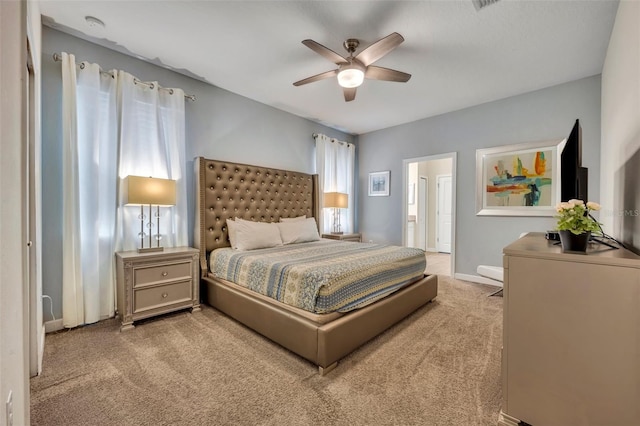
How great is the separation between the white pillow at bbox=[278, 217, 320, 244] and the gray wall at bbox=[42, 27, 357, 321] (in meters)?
1.08

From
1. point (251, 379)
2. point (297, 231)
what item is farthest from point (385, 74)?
point (251, 379)

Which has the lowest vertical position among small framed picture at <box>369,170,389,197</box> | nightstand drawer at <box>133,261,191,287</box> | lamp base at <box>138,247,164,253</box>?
nightstand drawer at <box>133,261,191,287</box>

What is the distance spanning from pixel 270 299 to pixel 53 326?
200 cm

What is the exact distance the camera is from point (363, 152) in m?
5.66

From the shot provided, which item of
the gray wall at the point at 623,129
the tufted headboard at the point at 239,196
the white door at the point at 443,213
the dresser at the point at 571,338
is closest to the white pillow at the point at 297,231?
the tufted headboard at the point at 239,196

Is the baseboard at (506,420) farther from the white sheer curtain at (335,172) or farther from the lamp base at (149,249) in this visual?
the white sheer curtain at (335,172)

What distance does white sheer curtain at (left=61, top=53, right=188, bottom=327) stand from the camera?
243 centimetres

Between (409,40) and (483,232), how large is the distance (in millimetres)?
2952

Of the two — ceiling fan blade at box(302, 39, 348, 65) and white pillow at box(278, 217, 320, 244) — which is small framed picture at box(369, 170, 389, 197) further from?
ceiling fan blade at box(302, 39, 348, 65)

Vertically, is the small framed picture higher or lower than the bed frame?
higher

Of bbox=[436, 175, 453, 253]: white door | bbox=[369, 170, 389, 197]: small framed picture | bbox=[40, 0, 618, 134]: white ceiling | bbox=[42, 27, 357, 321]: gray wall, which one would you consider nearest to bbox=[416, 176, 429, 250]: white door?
bbox=[436, 175, 453, 253]: white door

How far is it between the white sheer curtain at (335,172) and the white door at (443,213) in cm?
289

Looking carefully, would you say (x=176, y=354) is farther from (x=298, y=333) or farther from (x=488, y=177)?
(x=488, y=177)

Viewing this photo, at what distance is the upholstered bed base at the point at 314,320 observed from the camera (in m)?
1.86
